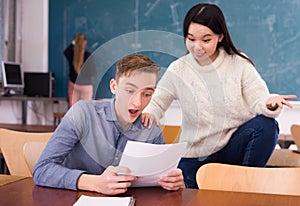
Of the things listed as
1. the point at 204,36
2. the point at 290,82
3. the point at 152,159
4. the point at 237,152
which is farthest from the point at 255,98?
the point at 290,82

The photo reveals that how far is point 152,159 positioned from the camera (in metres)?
1.01

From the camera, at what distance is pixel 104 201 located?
3.43 feet

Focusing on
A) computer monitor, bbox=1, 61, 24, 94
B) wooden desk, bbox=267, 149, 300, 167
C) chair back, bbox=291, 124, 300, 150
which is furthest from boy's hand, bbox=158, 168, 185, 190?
computer monitor, bbox=1, 61, 24, 94

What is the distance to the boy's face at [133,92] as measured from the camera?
2.99 ft

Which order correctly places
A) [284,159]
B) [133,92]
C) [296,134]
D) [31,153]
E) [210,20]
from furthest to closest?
[296,134] → [284,159] → [31,153] → [210,20] → [133,92]

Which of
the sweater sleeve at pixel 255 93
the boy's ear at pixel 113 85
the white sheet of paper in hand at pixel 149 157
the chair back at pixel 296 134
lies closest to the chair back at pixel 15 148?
the sweater sleeve at pixel 255 93

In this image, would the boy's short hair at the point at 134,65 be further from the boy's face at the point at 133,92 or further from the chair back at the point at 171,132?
the chair back at the point at 171,132

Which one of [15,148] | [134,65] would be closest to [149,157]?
[134,65]

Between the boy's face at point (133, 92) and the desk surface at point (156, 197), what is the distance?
23 cm

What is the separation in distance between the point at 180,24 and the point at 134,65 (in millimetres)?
4461

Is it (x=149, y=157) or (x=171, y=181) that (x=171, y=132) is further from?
(x=171, y=181)

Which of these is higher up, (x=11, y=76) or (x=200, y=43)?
(x=200, y=43)

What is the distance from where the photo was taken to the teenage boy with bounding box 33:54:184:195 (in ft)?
3.04

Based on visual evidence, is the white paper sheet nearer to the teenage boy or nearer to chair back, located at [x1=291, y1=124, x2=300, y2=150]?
the teenage boy
